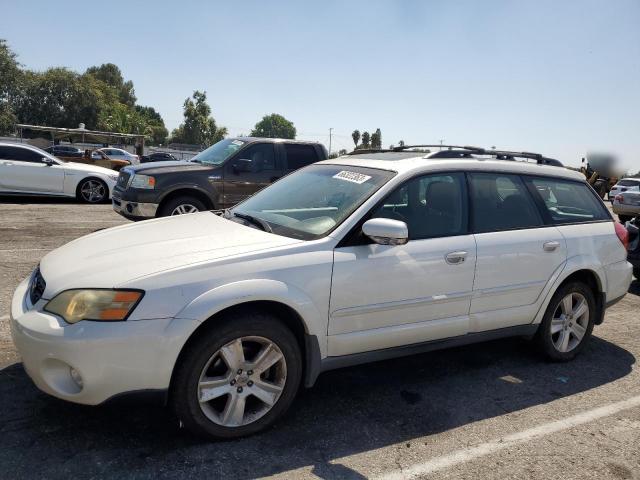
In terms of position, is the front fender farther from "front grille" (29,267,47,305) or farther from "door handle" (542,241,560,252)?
"door handle" (542,241,560,252)

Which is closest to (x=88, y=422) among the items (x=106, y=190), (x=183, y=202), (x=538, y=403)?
(x=538, y=403)

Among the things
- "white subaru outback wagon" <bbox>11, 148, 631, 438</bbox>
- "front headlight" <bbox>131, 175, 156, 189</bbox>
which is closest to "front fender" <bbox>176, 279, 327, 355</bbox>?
"white subaru outback wagon" <bbox>11, 148, 631, 438</bbox>

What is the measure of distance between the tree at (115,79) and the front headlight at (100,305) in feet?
349

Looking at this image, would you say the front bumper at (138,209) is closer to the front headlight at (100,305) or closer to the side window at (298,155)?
the side window at (298,155)

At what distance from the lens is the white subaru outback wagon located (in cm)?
266

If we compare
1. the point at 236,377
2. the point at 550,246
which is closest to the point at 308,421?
the point at 236,377

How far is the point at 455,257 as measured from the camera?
358cm

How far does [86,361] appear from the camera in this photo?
2.55 meters

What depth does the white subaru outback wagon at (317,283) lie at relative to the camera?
8.71 feet

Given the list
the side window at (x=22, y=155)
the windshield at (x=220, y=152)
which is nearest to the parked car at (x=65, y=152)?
the side window at (x=22, y=155)

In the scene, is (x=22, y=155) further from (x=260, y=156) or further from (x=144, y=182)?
(x=260, y=156)

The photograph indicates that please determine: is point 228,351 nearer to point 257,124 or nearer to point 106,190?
point 106,190

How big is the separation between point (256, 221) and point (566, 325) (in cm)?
269

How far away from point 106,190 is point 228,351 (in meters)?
11.4
